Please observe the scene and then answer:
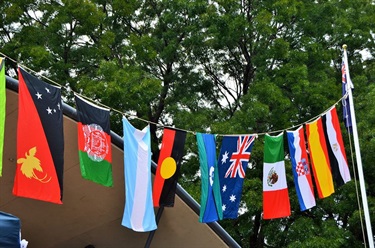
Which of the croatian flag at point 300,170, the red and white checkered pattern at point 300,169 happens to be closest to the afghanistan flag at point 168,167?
the croatian flag at point 300,170

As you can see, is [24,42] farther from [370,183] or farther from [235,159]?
[370,183]

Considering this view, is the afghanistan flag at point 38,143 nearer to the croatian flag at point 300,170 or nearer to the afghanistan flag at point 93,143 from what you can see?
the afghanistan flag at point 93,143

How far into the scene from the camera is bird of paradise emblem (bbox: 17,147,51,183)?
26.0 ft

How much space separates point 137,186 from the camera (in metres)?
9.77

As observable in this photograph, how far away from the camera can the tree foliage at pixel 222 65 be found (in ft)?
52.7

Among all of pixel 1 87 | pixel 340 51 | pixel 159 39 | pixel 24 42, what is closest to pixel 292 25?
pixel 340 51

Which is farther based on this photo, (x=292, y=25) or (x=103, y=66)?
(x=292, y=25)

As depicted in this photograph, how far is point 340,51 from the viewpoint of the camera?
1909 centimetres

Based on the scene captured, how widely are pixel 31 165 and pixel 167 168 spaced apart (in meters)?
3.05

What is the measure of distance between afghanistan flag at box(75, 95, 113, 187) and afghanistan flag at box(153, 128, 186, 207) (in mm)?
1322

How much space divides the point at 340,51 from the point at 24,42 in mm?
10017

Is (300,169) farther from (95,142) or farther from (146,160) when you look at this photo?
(95,142)

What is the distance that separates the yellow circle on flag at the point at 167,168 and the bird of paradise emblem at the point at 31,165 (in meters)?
2.65

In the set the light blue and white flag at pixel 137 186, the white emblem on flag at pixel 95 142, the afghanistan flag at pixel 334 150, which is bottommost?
the light blue and white flag at pixel 137 186
